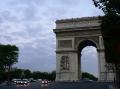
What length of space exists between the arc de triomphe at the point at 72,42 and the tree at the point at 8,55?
15.5m

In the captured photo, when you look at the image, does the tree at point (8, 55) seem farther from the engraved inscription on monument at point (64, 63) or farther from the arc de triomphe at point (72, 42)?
the engraved inscription on monument at point (64, 63)

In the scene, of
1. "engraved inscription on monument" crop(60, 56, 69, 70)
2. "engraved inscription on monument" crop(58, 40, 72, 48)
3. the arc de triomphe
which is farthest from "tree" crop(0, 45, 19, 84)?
"engraved inscription on monument" crop(58, 40, 72, 48)

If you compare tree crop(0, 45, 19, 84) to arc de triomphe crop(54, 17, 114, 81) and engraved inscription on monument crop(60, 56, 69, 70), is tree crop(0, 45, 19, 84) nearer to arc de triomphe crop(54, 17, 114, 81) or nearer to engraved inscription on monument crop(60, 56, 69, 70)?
arc de triomphe crop(54, 17, 114, 81)

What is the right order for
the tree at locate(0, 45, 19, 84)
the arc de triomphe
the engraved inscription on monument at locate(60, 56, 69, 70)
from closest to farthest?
the arc de triomphe, the engraved inscription on monument at locate(60, 56, 69, 70), the tree at locate(0, 45, 19, 84)

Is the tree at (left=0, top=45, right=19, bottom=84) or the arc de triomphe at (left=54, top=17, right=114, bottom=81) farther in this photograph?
the tree at (left=0, top=45, right=19, bottom=84)

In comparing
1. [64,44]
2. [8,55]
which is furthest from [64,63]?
[8,55]

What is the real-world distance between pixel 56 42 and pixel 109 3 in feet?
259

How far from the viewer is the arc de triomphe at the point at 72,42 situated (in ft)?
314

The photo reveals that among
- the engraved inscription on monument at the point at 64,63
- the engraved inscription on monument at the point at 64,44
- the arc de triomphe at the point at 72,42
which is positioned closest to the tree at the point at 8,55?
the arc de triomphe at the point at 72,42

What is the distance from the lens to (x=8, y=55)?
110 metres

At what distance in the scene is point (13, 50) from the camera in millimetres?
110688

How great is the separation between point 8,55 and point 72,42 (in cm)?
2095

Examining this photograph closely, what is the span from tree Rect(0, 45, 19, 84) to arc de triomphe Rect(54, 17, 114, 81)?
612 inches

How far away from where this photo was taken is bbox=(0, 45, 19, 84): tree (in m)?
107
